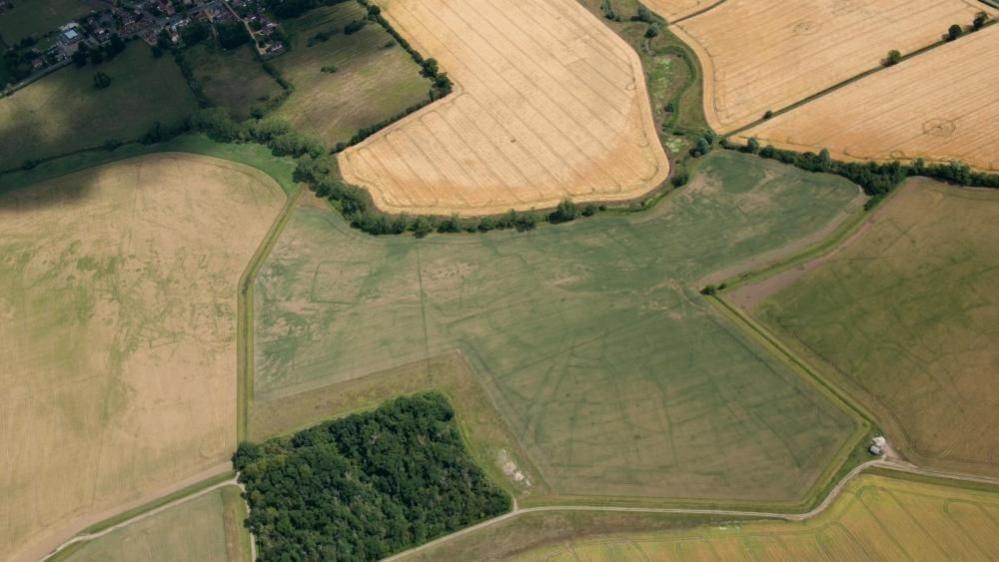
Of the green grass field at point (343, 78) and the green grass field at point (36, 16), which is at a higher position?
the green grass field at point (36, 16)

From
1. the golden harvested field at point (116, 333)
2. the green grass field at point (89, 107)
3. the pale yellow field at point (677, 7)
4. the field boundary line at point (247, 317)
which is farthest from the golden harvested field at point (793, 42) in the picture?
the green grass field at point (89, 107)

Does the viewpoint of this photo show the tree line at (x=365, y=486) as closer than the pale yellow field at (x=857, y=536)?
No

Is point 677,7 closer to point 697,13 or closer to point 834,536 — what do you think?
point 697,13

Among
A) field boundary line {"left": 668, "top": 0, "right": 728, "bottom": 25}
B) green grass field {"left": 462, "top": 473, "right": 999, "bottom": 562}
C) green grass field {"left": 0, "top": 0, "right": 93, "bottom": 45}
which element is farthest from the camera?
green grass field {"left": 0, "top": 0, "right": 93, "bottom": 45}

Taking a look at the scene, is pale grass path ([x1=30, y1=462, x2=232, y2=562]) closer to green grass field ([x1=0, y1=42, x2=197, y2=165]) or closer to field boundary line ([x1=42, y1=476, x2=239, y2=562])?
field boundary line ([x1=42, y1=476, x2=239, y2=562])

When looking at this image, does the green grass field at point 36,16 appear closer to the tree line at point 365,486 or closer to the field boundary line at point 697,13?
the tree line at point 365,486

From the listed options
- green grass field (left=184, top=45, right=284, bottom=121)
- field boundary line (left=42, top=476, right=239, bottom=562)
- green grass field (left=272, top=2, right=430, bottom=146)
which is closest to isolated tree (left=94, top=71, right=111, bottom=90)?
green grass field (left=184, top=45, right=284, bottom=121)

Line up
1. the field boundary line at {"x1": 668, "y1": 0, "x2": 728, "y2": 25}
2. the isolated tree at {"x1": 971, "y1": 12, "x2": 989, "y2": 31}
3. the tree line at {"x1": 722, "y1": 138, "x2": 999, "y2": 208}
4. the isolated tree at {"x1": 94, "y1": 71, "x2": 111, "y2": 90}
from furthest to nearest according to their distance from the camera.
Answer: the isolated tree at {"x1": 94, "y1": 71, "x2": 111, "y2": 90} → the field boundary line at {"x1": 668, "y1": 0, "x2": 728, "y2": 25} → the isolated tree at {"x1": 971, "y1": 12, "x2": 989, "y2": 31} → the tree line at {"x1": 722, "y1": 138, "x2": 999, "y2": 208}
